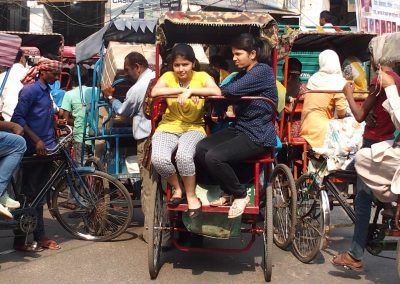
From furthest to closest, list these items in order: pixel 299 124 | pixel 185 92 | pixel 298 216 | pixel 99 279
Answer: pixel 299 124, pixel 298 216, pixel 99 279, pixel 185 92

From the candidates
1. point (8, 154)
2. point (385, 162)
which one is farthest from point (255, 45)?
point (8, 154)

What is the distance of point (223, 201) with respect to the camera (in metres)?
4.28

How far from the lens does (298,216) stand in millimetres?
5129

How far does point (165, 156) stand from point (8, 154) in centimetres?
139

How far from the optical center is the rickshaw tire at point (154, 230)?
168 inches

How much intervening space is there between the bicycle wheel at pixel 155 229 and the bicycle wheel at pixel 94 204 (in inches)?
36.7

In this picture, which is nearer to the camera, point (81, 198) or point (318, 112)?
point (81, 198)

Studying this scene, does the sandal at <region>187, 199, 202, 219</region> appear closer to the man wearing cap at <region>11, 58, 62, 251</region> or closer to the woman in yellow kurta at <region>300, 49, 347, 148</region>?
the man wearing cap at <region>11, 58, 62, 251</region>

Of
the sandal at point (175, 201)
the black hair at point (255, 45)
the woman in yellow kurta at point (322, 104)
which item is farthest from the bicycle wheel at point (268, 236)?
the woman in yellow kurta at point (322, 104)

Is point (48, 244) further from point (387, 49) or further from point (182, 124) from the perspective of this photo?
point (387, 49)

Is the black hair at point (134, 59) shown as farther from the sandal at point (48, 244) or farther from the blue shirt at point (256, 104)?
the sandal at point (48, 244)

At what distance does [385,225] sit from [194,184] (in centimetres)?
149

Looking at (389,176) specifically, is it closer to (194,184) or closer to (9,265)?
(194,184)

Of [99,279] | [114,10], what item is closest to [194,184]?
[99,279]
